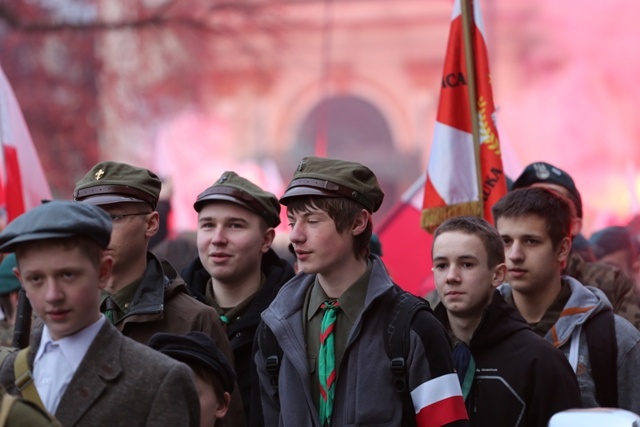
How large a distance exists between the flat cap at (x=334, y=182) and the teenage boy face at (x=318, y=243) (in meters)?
0.08

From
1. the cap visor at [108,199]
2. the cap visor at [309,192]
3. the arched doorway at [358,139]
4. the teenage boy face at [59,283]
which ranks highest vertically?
the arched doorway at [358,139]

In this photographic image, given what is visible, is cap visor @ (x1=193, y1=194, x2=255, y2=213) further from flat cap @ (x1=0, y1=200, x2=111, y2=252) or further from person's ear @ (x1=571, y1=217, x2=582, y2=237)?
flat cap @ (x1=0, y1=200, x2=111, y2=252)

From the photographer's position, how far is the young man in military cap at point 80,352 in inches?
134

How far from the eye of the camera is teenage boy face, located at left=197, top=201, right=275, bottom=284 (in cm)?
525

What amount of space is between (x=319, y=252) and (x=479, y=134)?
2013mm

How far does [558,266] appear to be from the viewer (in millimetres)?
5230

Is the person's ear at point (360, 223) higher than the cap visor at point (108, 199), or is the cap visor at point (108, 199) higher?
the cap visor at point (108, 199)

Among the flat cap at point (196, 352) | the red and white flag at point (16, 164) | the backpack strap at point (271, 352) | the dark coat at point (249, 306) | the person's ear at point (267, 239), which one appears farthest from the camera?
the red and white flag at point (16, 164)

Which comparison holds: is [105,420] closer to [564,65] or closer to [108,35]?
[108,35]

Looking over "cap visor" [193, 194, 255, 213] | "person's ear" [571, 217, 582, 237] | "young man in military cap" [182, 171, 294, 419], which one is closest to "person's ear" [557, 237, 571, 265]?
"person's ear" [571, 217, 582, 237]

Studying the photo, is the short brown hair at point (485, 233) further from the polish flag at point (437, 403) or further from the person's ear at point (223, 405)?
the person's ear at point (223, 405)

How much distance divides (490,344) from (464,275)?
0.26m

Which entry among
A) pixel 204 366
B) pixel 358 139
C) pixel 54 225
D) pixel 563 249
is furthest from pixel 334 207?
pixel 358 139

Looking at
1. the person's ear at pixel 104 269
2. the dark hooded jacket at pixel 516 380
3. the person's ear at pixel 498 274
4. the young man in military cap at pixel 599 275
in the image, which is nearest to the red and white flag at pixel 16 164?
the young man in military cap at pixel 599 275
